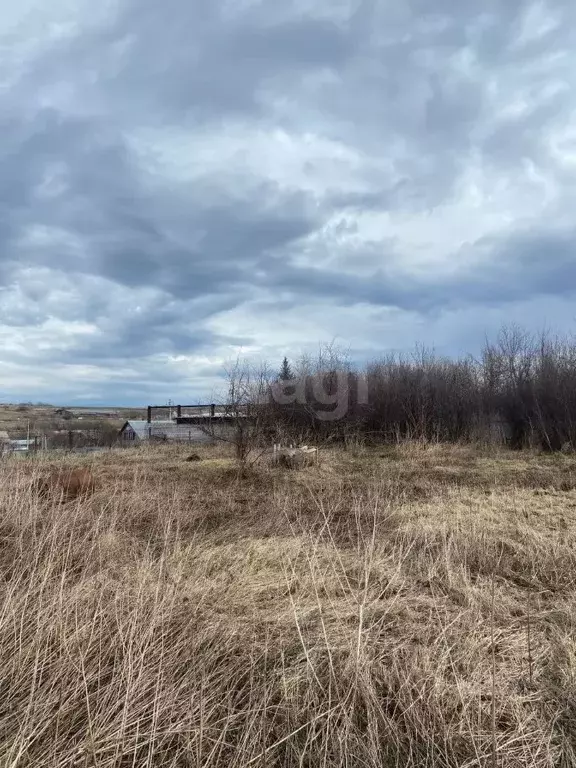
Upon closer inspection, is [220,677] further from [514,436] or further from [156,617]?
[514,436]

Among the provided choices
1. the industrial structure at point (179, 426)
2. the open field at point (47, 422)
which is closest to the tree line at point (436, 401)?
the industrial structure at point (179, 426)

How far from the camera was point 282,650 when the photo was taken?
2859 mm

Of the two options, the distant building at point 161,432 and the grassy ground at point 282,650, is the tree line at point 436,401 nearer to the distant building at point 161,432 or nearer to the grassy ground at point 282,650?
the distant building at point 161,432

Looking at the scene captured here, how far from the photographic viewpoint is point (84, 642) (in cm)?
267

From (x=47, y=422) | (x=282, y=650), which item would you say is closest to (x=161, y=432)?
(x=47, y=422)

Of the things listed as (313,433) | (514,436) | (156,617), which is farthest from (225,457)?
(156,617)

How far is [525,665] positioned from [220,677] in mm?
1647

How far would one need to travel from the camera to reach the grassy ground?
210 cm

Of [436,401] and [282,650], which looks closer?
[282,650]

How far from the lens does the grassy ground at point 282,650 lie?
210 cm

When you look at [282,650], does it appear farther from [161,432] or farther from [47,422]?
[47,422]

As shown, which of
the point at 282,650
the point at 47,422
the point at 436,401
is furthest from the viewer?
the point at 47,422

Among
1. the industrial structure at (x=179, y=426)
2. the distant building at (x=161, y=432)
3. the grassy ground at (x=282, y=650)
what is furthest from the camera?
the distant building at (x=161, y=432)

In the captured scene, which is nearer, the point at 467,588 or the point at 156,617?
the point at 156,617
